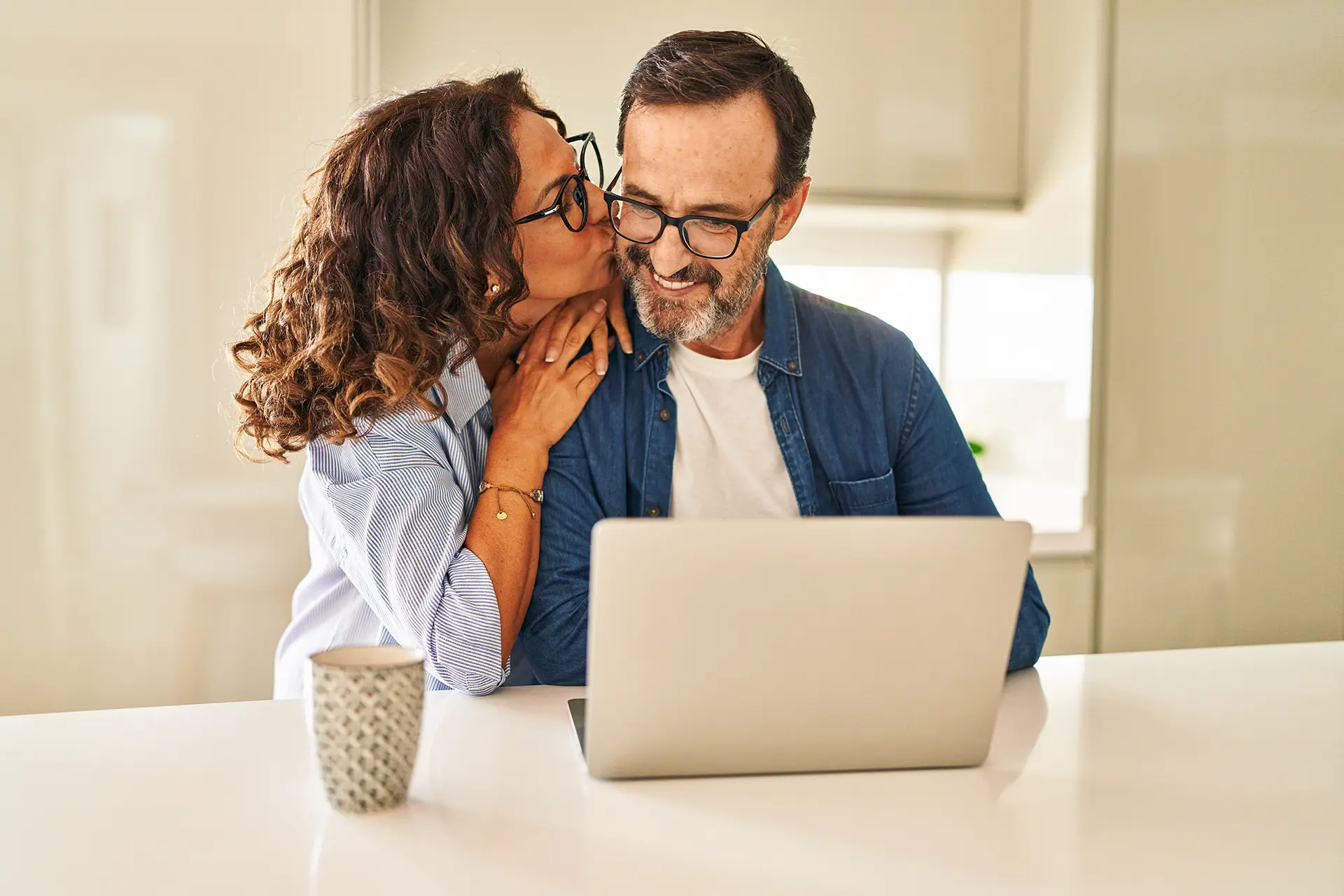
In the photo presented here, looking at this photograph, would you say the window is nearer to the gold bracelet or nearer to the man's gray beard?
the man's gray beard

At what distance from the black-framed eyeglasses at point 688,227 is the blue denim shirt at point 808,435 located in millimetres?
127

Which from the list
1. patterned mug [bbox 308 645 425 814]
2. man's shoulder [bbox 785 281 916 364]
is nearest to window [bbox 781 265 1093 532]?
man's shoulder [bbox 785 281 916 364]

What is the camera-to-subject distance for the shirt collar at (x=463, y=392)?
1.47 meters

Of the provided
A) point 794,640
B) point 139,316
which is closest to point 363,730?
point 794,640

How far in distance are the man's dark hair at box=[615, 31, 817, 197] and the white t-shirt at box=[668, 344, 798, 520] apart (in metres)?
0.28

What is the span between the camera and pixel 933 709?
3.01 ft

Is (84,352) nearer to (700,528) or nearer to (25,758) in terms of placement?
(25,758)

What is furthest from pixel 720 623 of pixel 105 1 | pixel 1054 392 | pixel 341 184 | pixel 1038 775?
pixel 1054 392

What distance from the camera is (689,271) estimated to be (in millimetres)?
1575

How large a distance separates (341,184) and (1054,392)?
2.09 metres

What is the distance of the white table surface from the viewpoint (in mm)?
729

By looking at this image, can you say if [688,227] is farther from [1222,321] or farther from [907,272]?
[1222,321]

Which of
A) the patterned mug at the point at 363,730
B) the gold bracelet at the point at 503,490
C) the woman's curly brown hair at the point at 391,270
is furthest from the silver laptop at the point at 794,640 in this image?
the woman's curly brown hair at the point at 391,270

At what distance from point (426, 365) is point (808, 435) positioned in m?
0.57
